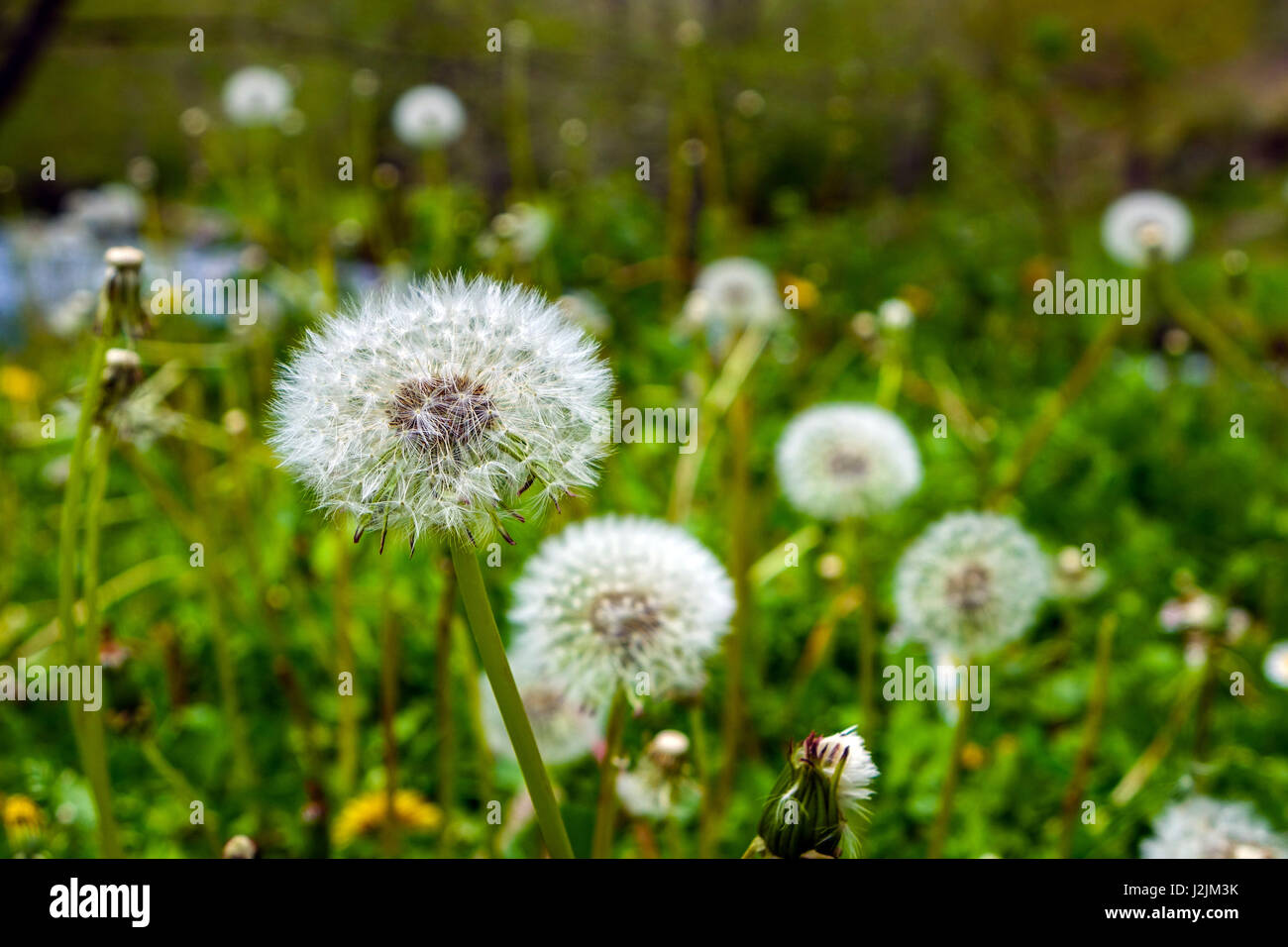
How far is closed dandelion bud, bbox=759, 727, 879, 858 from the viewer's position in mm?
499

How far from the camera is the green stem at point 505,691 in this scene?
521 millimetres

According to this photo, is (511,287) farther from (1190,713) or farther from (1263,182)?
(1263,182)

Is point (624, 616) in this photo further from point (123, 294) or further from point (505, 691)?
point (123, 294)

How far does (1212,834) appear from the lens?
2.77 ft

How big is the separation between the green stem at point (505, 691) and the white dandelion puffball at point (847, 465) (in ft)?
2.39

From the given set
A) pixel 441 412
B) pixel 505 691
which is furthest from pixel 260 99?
pixel 505 691

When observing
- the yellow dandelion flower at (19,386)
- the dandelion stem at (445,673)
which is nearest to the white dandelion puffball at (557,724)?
the dandelion stem at (445,673)

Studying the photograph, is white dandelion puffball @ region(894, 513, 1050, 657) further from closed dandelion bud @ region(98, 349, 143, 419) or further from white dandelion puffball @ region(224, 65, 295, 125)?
white dandelion puffball @ region(224, 65, 295, 125)

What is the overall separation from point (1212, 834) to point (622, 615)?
0.50 meters

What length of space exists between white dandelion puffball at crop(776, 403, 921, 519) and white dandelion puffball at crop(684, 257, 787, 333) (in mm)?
486

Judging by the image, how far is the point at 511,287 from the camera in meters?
0.66
